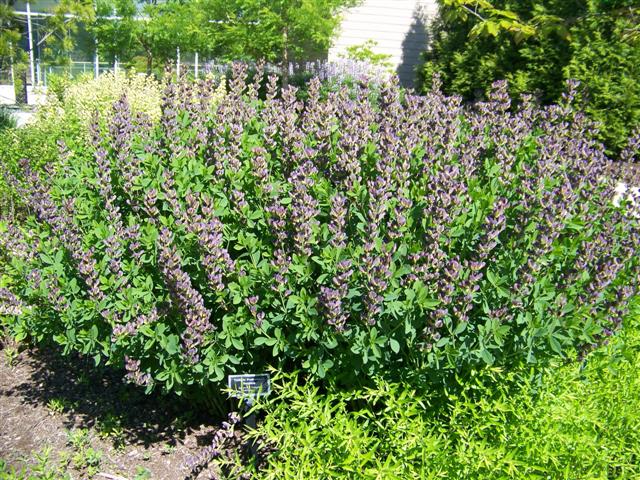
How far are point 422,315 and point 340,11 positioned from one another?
11903 millimetres

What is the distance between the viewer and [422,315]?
7.72ft

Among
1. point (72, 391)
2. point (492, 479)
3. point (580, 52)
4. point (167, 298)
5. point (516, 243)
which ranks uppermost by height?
point (580, 52)

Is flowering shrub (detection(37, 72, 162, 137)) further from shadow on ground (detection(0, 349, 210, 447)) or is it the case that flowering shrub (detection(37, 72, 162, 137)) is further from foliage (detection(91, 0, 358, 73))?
foliage (detection(91, 0, 358, 73))

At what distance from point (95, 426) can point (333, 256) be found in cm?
180

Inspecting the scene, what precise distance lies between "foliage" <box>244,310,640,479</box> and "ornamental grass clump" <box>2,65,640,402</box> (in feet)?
0.51

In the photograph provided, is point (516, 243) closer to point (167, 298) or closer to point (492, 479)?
point (492, 479)

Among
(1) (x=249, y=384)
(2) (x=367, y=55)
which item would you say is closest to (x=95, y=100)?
(1) (x=249, y=384)

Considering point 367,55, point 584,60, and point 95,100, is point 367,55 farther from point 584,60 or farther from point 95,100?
point 95,100

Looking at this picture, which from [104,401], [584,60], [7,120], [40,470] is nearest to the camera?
[40,470]

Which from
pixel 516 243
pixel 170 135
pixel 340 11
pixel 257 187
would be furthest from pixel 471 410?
pixel 340 11

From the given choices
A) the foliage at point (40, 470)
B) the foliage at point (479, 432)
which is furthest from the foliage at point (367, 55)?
the foliage at point (40, 470)

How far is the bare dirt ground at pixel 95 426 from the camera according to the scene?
2945 millimetres

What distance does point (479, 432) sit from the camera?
2.35m

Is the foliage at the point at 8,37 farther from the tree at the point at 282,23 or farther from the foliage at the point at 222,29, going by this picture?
the tree at the point at 282,23
